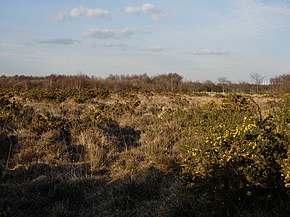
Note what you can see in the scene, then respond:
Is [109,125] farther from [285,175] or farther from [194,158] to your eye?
[285,175]

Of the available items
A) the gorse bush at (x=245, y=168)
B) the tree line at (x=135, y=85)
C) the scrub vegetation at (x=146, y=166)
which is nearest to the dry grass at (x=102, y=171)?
the scrub vegetation at (x=146, y=166)

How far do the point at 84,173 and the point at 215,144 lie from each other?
8.48ft

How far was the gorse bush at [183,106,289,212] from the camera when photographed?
4.00m

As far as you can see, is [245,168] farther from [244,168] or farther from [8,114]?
[8,114]

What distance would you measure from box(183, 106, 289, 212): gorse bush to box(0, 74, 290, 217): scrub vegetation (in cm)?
1

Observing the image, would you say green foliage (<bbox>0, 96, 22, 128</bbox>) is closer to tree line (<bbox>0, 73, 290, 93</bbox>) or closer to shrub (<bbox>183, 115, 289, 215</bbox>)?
shrub (<bbox>183, 115, 289, 215</bbox>)

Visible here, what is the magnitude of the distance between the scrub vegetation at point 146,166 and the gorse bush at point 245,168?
10mm

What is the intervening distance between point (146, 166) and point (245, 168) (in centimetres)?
256

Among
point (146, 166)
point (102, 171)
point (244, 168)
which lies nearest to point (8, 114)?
point (102, 171)

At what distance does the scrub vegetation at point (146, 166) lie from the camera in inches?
160

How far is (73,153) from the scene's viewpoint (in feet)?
23.5

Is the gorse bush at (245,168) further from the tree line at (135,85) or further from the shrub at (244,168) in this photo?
the tree line at (135,85)

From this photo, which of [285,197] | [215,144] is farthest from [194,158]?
[285,197]

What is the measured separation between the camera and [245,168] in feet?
13.1
